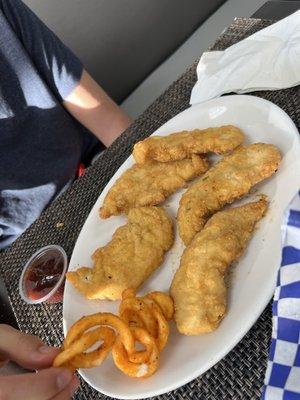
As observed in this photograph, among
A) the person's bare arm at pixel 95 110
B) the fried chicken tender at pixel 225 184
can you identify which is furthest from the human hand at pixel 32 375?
the person's bare arm at pixel 95 110

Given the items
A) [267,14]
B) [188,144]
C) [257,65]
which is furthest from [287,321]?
[267,14]

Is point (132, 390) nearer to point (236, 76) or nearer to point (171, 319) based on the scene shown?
point (171, 319)

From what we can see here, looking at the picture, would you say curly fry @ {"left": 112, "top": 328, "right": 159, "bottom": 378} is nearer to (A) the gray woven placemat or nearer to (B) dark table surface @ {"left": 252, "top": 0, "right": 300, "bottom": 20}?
(A) the gray woven placemat

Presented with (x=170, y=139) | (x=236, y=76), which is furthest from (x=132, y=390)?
(x=236, y=76)

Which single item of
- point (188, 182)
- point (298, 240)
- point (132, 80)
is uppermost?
point (298, 240)

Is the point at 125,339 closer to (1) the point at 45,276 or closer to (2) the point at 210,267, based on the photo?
(2) the point at 210,267

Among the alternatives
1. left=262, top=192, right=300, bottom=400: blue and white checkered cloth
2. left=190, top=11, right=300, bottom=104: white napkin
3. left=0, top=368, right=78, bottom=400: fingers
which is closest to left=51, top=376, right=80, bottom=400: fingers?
left=0, top=368, right=78, bottom=400: fingers

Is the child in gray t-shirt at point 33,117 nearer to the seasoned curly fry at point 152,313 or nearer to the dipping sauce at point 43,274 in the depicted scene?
the dipping sauce at point 43,274
